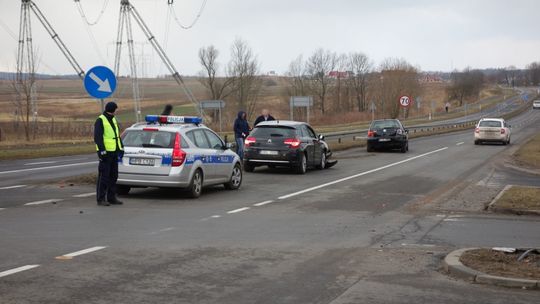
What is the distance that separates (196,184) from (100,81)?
125 inches

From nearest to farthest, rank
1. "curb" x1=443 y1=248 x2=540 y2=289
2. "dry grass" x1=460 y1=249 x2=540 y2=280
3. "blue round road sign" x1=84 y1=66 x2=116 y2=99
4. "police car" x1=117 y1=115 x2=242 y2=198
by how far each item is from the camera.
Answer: "curb" x1=443 y1=248 x2=540 y2=289 < "dry grass" x1=460 y1=249 x2=540 y2=280 < "police car" x1=117 y1=115 x2=242 y2=198 < "blue round road sign" x1=84 y1=66 x2=116 y2=99

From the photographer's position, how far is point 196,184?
14.0m

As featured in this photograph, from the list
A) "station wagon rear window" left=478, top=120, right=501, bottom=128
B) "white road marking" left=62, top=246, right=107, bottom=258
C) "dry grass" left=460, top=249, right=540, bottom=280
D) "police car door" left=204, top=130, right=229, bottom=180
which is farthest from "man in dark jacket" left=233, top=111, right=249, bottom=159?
"station wagon rear window" left=478, top=120, right=501, bottom=128

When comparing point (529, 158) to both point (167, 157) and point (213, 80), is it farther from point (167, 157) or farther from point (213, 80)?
point (213, 80)

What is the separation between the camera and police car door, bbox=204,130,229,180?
1500 cm

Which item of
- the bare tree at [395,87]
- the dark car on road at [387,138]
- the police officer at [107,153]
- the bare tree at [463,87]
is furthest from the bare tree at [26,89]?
the bare tree at [463,87]

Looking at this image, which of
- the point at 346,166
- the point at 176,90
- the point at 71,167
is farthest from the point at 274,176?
the point at 176,90

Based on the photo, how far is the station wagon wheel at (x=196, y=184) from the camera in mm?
13796

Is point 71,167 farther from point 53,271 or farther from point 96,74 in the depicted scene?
point 53,271

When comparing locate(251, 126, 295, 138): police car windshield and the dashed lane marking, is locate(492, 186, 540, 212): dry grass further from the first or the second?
the dashed lane marking

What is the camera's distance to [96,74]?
14.8 m

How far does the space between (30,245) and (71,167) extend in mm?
13775

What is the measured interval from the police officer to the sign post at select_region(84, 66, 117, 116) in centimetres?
228

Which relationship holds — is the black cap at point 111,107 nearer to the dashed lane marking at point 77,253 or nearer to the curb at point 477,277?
the dashed lane marking at point 77,253
